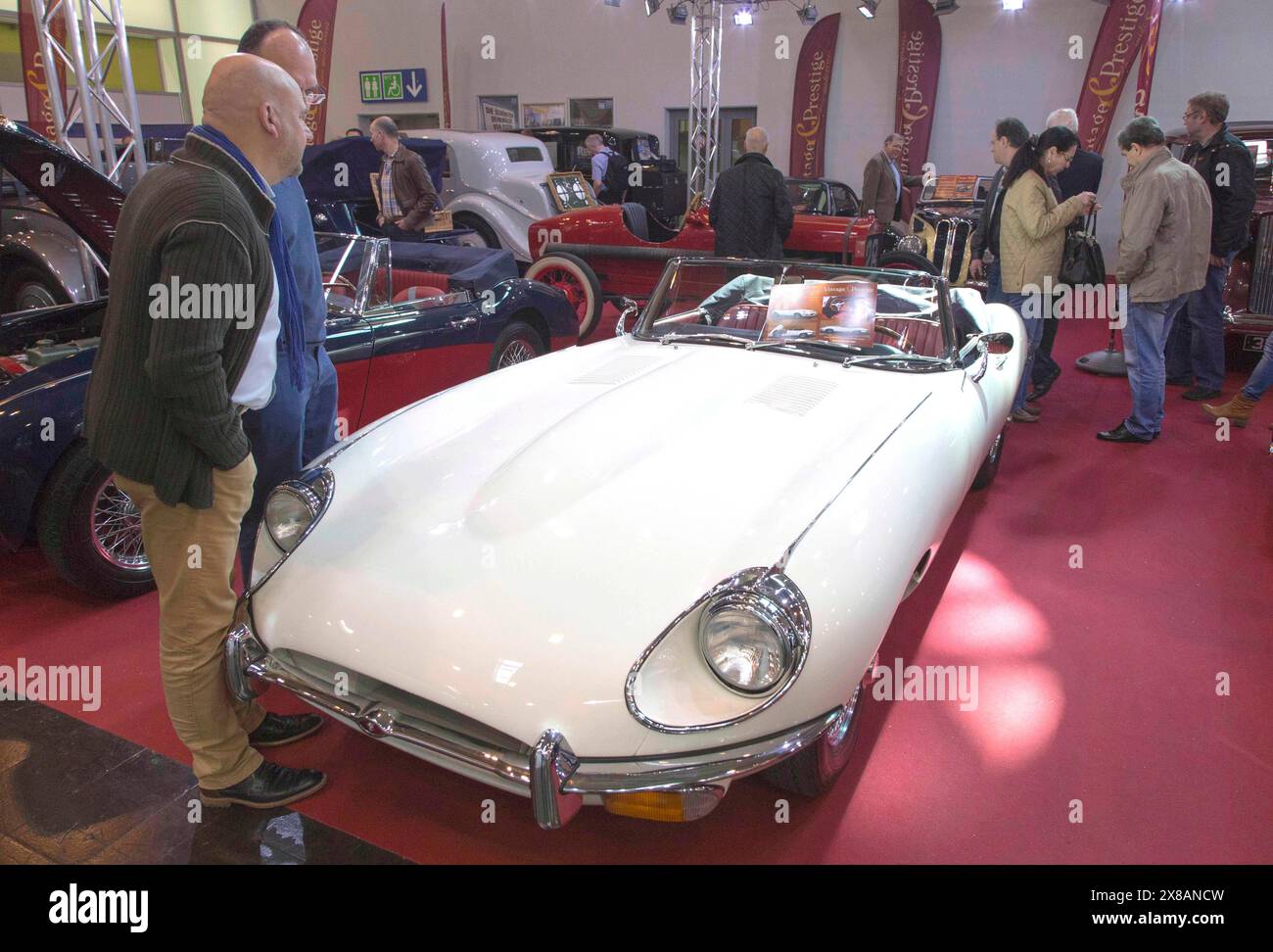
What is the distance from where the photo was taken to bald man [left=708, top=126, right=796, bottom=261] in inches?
220

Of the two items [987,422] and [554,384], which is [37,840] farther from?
[987,422]

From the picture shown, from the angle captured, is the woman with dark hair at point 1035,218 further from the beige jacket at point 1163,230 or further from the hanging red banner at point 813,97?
the hanging red banner at point 813,97

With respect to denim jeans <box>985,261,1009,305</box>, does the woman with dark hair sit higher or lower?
higher

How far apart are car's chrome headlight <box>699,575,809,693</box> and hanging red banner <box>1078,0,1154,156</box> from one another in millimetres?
11242

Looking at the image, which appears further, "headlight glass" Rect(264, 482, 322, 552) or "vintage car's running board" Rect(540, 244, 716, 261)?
"vintage car's running board" Rect(540, 244, 716, 261)

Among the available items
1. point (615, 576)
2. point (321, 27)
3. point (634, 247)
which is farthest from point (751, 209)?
point (321, 27)

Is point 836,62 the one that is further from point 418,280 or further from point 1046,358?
point 418,280

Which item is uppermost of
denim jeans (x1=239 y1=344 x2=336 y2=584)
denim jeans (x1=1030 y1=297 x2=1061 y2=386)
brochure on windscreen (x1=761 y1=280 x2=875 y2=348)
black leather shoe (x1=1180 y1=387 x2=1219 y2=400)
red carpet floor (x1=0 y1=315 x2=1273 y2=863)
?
brochure on windscreen (x1=761 y1=280 x2=875 y2=348)

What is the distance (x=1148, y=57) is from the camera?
32.6 ft

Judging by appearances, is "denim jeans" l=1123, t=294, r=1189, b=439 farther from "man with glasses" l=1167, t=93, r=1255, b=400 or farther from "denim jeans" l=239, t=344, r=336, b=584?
"denim jeans" l=239, t=344, r=336, b=584

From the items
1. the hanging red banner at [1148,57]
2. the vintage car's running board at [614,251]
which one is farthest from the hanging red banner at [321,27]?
the hanging red banner at [1148,57]

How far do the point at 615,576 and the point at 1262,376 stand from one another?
4441 millimetres

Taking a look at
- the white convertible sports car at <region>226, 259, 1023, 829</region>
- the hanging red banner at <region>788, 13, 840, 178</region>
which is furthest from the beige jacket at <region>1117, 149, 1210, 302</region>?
the hanging red banner at <region>788, 13, 840, 178</region>

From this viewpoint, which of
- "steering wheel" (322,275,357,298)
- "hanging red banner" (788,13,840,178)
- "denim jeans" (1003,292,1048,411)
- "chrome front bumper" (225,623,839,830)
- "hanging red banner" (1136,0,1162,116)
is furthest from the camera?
"hanging red banner" (788,13,840,178)
